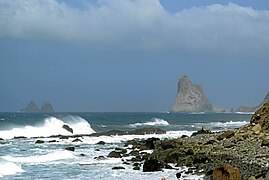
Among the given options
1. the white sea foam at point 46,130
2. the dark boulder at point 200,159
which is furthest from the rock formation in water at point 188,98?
the dark boulder at point 200,159

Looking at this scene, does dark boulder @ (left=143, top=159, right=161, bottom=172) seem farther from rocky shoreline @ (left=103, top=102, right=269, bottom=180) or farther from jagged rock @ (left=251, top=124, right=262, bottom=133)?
jagged rock @ (left=251, top=124, right=262, bottom=133)

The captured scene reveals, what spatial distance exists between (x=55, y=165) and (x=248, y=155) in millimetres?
9579

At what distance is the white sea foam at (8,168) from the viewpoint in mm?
22161

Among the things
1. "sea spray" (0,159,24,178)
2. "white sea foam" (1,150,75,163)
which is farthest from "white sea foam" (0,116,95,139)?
"sea spray" (0,159,24,178)

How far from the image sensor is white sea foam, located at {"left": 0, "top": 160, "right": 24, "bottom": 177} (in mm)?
22161

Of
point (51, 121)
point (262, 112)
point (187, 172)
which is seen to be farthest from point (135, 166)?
point (51, 121)

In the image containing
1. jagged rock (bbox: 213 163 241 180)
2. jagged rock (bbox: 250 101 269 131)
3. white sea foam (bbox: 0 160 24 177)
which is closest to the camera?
jagged rock (bbox: 213 163 241 180)

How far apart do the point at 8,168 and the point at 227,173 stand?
37.7 ft

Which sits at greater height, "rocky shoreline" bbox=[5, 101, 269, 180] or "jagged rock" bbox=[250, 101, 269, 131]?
"jagged rock" bbox=[250, 101, 269, 131]

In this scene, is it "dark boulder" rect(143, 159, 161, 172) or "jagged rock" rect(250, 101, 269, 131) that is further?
"jagged rock" rect(250, 101, 269, 131)

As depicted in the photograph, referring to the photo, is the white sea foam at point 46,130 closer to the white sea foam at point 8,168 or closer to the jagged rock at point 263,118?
the white sea foam at point 8,168

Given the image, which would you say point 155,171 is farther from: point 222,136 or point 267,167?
point 222,136

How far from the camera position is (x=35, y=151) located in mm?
31375

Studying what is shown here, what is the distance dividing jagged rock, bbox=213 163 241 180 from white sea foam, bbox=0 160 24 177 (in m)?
10.2
